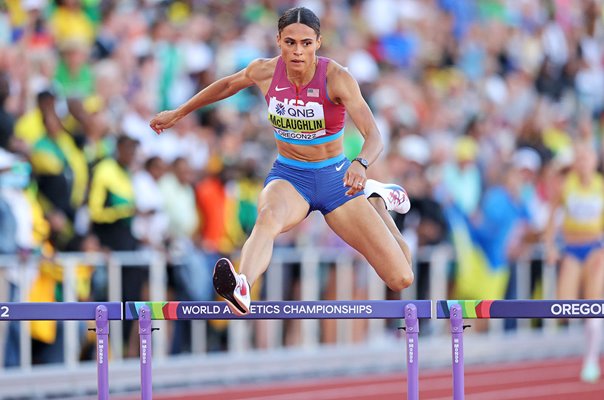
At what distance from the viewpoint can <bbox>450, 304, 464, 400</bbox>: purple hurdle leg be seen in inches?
346

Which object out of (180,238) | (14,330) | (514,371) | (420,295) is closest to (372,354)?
(420,295)

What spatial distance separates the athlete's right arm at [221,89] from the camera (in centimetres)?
910

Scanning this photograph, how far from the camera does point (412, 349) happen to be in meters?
8.91

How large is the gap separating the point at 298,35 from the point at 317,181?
3.17 ft

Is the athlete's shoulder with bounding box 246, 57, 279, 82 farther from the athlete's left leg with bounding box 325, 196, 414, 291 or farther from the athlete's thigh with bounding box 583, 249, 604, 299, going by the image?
the athlete's thigh with bounding box 583, 249, 604, 299

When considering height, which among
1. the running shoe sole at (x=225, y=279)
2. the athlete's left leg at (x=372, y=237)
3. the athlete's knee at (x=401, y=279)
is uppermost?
the athlete's left leg at (x=372, y=237)

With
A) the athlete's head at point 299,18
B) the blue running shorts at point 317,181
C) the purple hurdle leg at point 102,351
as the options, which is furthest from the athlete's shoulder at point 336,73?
the purple hurdle leg at point 102,351

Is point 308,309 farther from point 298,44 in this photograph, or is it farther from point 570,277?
point 570,277

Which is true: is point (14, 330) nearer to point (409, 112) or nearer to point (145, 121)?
point (145, 121)

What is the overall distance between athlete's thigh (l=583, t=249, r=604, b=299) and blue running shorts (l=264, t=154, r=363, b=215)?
633 cm

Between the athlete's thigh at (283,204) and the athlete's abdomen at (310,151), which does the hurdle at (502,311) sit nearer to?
the athlete's thigh at (283,204)

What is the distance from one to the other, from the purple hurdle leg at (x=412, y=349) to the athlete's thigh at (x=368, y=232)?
1.53 feet

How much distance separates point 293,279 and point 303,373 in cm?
99

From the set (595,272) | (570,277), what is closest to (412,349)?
(595,272)
